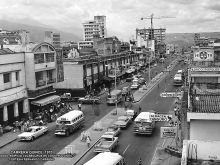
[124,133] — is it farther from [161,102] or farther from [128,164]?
[161,102]

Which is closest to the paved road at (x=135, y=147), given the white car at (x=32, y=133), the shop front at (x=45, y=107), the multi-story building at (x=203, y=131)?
the white car at (x=32, y=133)

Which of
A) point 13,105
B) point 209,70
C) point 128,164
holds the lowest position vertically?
point 128,164

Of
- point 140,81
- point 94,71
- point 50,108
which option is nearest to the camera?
point 50,108

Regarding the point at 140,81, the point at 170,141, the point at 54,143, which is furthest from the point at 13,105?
the point at 140,81

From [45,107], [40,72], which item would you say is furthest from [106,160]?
[40,72]

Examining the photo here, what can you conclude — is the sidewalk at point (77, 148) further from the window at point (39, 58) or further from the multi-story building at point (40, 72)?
the window at point (39, 58)

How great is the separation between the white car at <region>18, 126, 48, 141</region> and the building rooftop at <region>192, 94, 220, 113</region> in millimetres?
20445

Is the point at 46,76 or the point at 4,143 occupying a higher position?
the point at 46,76

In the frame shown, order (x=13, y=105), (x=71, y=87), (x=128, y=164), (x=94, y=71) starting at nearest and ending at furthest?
(x=128, y=164), (x=13, y=105), (x=71, y=87), (x=94, y=71)

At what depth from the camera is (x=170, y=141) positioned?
3791cm

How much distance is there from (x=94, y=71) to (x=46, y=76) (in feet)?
70.9

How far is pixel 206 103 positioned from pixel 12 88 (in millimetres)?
29378

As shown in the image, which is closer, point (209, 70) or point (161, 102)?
point (209, 70)

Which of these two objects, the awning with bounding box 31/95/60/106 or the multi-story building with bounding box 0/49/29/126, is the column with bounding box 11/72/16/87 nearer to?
the multi-story building with bounding box 0/49/29/126
